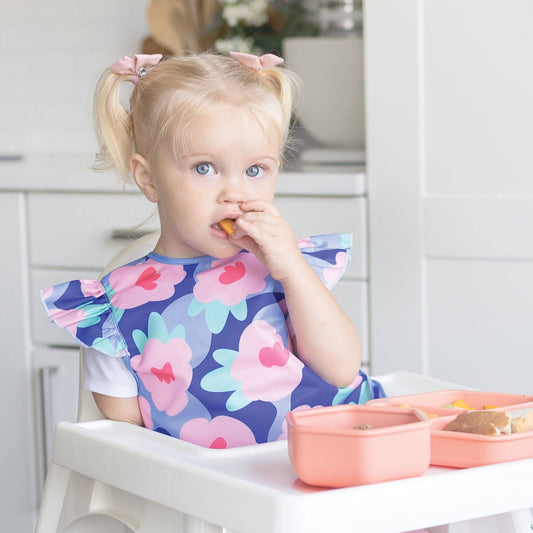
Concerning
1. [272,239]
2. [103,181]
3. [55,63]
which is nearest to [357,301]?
[103,181]

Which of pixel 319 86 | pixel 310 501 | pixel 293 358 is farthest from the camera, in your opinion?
pixel 319 86

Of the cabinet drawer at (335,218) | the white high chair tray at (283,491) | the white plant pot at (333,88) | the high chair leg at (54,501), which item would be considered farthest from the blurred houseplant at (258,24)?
the white high chair tray at (283,491)

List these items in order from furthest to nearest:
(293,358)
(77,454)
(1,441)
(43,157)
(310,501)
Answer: (43,157) → (1,441) → (293,358) → (77,454) → (310,501)

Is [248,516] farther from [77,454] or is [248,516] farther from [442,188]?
[442,188]

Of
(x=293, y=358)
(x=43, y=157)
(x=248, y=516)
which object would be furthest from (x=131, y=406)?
(x=43, y=157)

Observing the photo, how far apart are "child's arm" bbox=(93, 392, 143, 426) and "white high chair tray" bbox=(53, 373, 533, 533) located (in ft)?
0.57

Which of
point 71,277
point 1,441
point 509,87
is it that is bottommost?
point 1,441

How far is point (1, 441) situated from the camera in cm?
214

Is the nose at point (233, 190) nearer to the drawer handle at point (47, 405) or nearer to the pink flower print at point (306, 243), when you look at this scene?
the pink flower print at point (306, 243)

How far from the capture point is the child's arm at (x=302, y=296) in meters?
1.01

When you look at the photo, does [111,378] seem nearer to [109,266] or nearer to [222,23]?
[109,266]

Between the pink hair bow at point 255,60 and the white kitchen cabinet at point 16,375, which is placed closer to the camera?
the pink hair bow at point 255,60

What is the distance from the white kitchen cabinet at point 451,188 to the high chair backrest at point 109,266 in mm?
548

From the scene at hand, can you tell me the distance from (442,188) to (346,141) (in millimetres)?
364
